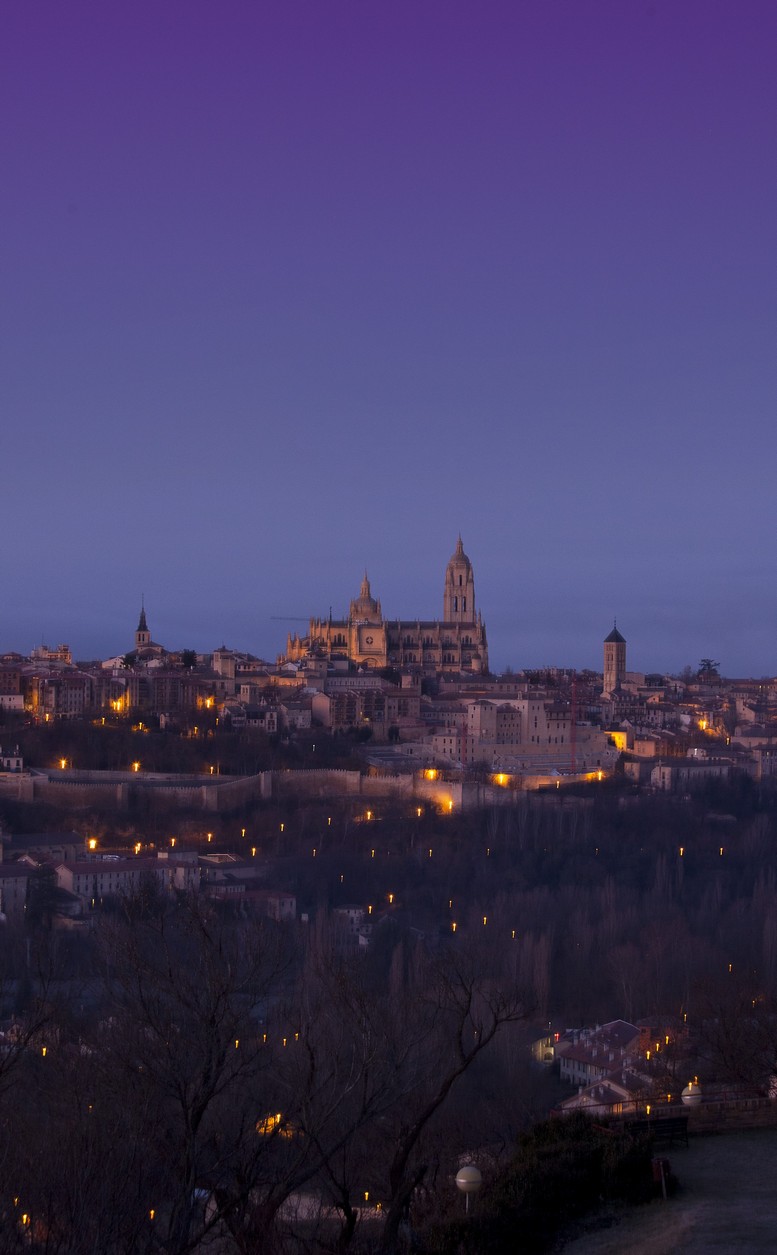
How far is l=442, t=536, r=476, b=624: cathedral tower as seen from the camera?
43.9m

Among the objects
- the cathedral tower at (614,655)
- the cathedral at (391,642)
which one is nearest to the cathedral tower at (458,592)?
the cathedral at (391,642)

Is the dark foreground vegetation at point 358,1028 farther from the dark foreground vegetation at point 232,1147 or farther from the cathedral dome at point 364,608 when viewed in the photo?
the cathedral dome at point 364,608

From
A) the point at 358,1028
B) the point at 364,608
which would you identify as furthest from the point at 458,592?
the point at 358,1028

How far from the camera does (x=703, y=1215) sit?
5176 millimetres

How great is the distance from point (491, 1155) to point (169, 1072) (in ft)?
6.70

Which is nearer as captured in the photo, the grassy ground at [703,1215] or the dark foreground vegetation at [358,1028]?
the grassy ground at [703,1215]

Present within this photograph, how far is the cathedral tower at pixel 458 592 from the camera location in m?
43.9

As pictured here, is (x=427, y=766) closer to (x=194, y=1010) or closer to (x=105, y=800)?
(x=105, y=800)

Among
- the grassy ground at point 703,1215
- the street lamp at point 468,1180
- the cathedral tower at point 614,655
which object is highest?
the cathedral tower at point 614,655

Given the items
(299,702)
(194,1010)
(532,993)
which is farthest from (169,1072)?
(299,702)

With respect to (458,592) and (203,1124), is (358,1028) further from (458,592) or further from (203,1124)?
(458,592)

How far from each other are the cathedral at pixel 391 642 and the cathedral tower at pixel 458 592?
1350 millimetres

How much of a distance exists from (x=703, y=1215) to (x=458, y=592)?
39194 millimetres

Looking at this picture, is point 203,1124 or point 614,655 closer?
point 203,1124
